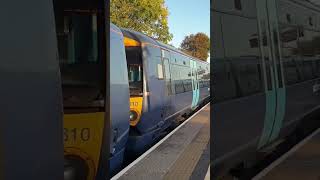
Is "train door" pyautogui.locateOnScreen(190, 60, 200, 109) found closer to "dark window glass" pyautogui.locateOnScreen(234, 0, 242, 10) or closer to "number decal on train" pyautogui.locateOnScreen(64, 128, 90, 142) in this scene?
"number decal on train" pyautogui.locateOnScreen(64, 128, 90, 142)

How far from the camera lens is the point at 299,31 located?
5125 millimetres

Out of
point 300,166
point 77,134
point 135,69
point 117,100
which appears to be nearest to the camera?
point 300,166

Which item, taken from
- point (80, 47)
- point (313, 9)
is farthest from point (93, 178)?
point (313, 9)

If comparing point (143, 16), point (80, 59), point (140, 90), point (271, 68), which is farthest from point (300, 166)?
point (143, 16)

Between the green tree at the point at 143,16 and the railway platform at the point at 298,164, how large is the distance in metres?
29.0

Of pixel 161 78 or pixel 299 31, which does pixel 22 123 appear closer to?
pixel 299 31

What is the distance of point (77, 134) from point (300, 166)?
2.07 meters

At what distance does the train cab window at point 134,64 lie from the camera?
12.9 meters

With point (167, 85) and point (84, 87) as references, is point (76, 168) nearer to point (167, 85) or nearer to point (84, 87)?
point (84, 87)

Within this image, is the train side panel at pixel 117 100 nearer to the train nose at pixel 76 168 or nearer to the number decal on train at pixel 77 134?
the number decal on train at pixel 77 134

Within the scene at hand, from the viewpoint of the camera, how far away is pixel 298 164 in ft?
16.6

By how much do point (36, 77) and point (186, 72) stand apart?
19191 millimetres

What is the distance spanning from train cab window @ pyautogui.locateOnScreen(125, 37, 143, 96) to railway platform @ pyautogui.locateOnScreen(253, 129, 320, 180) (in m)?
7.69

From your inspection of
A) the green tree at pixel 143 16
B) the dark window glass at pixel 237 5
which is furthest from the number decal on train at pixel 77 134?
the green tree at pixel 143 16
